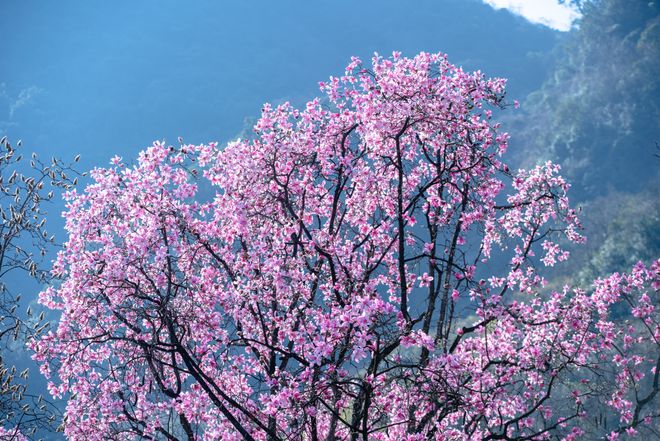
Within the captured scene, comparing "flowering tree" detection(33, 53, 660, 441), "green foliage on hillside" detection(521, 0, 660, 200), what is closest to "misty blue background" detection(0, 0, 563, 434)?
"green foliage on hillside" detection(521, 0, 660, 200)

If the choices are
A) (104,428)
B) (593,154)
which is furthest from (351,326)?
(593,154)

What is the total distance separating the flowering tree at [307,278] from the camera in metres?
9.11

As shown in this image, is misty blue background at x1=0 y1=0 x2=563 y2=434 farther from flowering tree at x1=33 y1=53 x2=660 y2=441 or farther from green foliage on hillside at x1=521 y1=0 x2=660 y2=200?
flowering tree at x1=33 y1=53 x2=660 y2=441

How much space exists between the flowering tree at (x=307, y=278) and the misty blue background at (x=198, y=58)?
99.5m

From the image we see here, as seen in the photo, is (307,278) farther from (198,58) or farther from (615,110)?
(198,58)

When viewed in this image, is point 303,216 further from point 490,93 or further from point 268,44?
point 268,44

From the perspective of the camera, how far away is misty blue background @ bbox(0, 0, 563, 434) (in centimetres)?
12344

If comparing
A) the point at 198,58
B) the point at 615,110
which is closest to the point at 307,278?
the point at 615,110

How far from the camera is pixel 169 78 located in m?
135

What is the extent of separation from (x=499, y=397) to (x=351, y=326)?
3.94 metres

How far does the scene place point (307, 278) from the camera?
31.5 ft

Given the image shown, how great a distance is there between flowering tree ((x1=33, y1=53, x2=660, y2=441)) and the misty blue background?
99.5m

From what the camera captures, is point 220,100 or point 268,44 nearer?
point 220,100

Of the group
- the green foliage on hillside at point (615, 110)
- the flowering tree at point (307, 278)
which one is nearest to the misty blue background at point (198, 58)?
the green foliage on hillside at point (615, 110)
